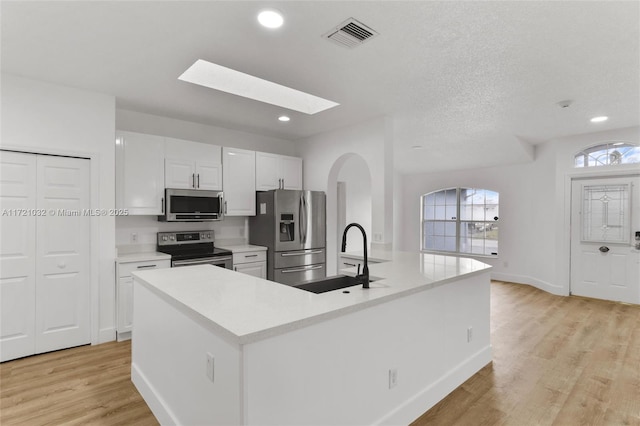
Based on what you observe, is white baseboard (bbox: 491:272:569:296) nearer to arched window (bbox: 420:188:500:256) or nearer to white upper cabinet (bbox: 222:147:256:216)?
arched window (bbox: 420:188:500:256)

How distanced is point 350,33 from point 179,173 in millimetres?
2737

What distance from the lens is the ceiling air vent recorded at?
7.06ft

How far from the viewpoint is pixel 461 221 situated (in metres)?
7.48

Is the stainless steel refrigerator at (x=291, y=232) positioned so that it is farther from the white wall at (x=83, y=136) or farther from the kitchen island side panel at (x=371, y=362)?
the kitchen island side panel at (x=371, y=362)

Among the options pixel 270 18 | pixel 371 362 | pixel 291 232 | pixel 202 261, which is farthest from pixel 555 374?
pixel 202 261

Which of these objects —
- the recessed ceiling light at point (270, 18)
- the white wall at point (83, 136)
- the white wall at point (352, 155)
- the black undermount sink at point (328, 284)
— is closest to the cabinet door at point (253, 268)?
the white wall at point (352, 155)

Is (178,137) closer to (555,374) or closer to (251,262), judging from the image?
(251,262)

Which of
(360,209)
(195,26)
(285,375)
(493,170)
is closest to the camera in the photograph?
(285,375)

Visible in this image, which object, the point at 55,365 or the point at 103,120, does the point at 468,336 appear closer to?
the point at 55,365

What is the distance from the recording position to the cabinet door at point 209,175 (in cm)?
420

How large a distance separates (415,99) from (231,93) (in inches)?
75.9

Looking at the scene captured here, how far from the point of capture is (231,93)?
11.1 feet

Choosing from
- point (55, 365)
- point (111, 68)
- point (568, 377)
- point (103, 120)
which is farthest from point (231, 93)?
point (568, 377)

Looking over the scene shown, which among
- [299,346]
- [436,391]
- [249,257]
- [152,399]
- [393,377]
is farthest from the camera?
[249,257]
